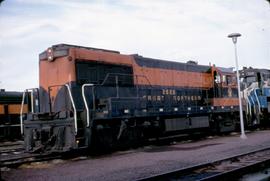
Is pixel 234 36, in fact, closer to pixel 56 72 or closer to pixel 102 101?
pixel 102 101

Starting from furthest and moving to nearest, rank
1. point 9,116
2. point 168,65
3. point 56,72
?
point 9,116
point 168,65
point 56,72

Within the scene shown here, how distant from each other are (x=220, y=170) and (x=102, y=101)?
603cm

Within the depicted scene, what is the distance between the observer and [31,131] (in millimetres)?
13906

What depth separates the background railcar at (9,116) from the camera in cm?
2356

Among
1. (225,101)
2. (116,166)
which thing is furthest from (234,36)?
(116,166)

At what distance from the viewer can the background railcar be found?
2356 cm

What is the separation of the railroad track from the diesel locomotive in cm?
463

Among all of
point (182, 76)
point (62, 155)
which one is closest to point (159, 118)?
point (182, 76)

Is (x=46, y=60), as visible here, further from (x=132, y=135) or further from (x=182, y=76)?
(x=182, y=76)

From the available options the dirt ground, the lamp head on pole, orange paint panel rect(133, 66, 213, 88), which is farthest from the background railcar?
the lamp head on pole

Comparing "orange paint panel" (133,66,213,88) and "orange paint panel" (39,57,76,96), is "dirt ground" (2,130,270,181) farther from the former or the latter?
"orange paint panel" (133,66,213,88)

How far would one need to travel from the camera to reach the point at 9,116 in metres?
23.8

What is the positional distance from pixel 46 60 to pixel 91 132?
11.8 feet

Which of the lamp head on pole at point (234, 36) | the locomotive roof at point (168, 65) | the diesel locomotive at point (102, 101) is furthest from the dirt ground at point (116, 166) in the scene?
the lamp head on pole at point (234, 36)
